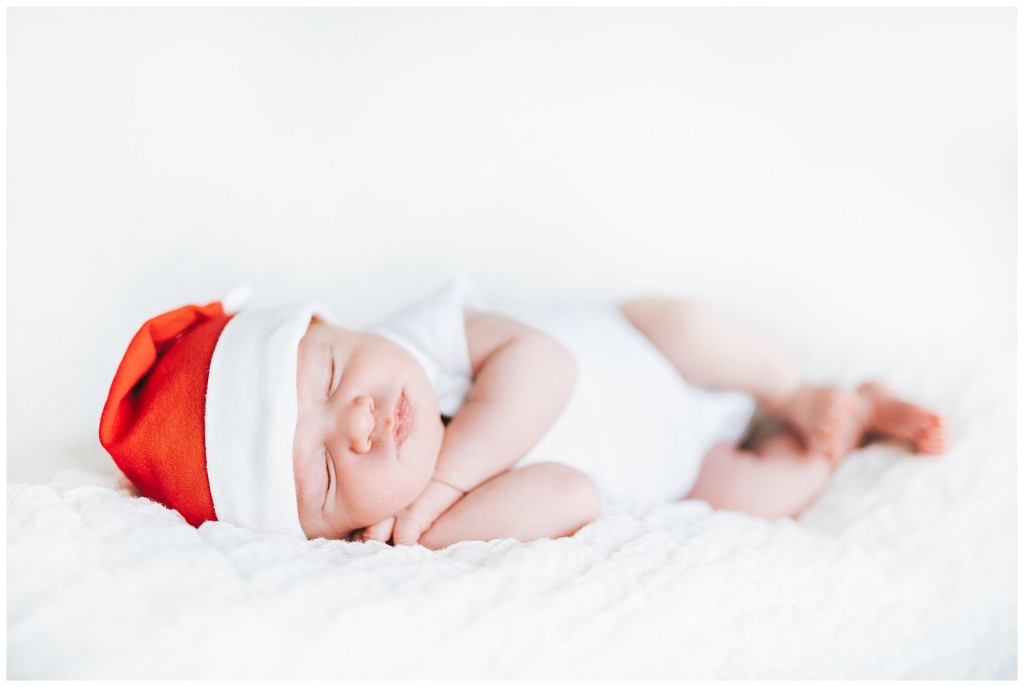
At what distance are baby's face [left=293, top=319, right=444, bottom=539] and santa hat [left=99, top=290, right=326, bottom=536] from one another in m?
0.03

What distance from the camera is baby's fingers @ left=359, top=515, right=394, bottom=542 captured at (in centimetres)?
100

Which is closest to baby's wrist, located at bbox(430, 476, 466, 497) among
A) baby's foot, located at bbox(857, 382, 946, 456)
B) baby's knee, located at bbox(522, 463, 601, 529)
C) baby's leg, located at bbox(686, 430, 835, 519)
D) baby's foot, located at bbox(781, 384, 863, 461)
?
baby's knee, located at bbox(522, 463, 601, 529)

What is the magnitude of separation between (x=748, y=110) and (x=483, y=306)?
0.73 m

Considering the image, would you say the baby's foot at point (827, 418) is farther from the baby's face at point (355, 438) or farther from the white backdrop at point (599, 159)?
the baby's face at point (355, 438)

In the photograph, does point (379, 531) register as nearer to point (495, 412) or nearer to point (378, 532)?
point (378, 532)

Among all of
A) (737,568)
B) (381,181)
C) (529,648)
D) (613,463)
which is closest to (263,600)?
(529,648)

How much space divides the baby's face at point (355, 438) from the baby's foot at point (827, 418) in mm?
620

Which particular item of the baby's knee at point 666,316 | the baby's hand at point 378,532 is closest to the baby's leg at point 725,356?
the baby's knee at point 666,316

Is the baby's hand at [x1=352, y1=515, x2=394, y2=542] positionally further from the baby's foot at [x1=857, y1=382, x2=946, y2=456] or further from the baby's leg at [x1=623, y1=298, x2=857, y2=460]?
the baby's foot at [x1=857, y1=382, x2=946, y2=456]

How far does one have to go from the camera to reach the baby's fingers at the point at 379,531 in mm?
1003

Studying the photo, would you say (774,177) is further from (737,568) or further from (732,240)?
(737,568)

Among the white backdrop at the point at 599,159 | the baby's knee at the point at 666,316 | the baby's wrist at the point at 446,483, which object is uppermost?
the white backdrop at the point at 599,159

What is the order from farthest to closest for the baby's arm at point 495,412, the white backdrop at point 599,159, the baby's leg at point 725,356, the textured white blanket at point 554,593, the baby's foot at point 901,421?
the white backdrop at point 599,159 → the baby's leg at point 725,356 → the baby's foot at point 901,421 → the baby's arm at point 495,412 → the textured white blanket at point 554,593

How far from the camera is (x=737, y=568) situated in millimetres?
869
